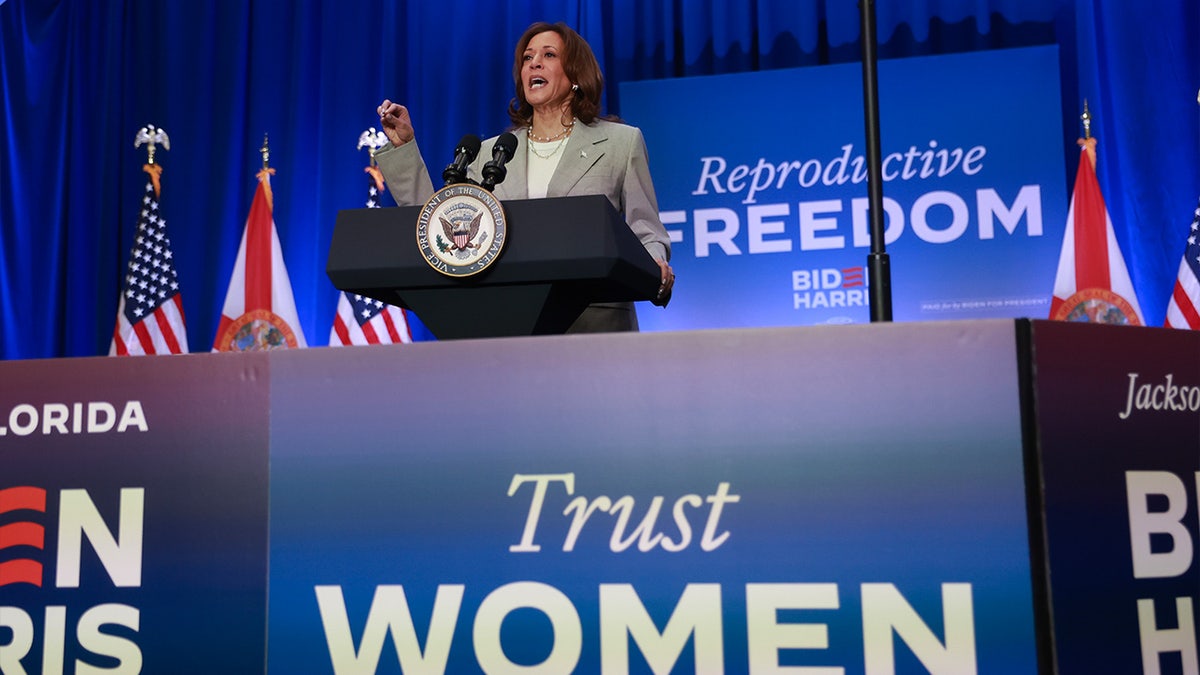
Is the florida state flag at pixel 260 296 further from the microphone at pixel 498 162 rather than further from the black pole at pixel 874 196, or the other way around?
the black pole at pixel 874 196

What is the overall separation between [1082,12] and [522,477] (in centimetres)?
383

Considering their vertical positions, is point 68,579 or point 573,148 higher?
point 573,148

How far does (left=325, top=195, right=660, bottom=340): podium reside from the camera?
1159 millimetres

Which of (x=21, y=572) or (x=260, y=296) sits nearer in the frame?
(x=21, y=572)

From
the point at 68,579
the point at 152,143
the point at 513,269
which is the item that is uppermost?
the point at 152,143

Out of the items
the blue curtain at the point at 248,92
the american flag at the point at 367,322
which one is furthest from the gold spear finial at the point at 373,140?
the american flag at the point at 367,322

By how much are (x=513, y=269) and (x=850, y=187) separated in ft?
9.91

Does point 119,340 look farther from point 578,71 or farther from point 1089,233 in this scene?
point 1089,233

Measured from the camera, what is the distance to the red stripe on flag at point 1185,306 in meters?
3.73

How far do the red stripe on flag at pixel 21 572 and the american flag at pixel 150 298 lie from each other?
3.59m

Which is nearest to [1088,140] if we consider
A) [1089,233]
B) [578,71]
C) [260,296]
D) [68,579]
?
[1089,233]

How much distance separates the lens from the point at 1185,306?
12.3ft

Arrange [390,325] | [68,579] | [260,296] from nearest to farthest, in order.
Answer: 1. [68,579]
2. [390,325]
3. [260,296]

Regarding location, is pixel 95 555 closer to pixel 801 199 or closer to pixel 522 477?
pixel 522 477
